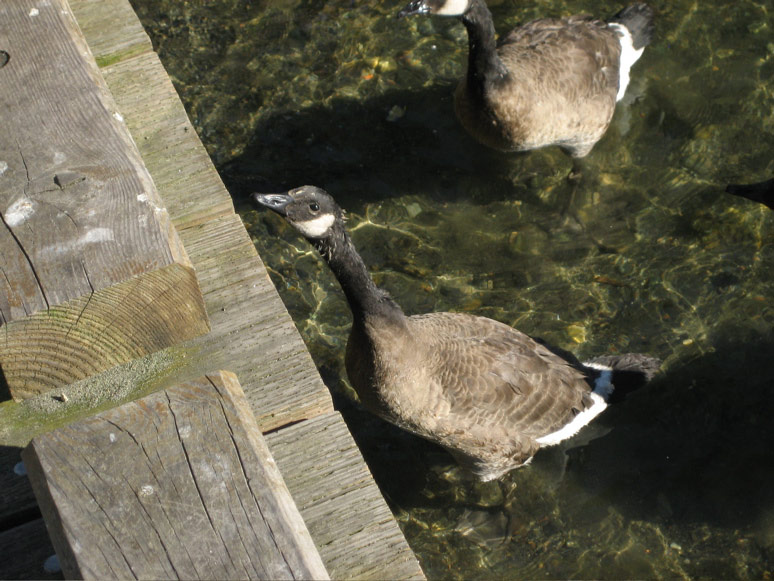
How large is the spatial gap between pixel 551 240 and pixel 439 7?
1910 mm

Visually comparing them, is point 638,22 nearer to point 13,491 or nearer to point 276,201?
point 276,201

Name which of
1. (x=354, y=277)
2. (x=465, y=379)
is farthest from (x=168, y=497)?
(x=465, y=379)

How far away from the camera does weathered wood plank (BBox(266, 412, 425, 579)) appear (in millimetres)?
2277

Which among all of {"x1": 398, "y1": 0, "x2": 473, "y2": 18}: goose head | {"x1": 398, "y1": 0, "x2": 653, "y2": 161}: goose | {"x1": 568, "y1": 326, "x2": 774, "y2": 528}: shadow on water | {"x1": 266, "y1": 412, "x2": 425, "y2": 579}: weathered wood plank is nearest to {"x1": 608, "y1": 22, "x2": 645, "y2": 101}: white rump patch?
{"x1": 398, "y1": 0, "x2": 653, "y2": 161}: goose

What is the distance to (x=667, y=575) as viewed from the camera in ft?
13.9

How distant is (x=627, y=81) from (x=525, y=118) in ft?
4.69

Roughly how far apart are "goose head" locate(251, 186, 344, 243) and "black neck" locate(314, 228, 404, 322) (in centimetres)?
10

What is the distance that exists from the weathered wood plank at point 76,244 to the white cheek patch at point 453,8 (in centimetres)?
313

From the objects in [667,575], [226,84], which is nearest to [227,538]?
[667,575]

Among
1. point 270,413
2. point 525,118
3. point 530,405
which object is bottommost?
point 530,405

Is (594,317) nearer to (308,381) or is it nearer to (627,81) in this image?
(627,81)

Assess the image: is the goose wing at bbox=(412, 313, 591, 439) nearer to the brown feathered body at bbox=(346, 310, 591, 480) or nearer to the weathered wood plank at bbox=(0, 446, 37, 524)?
the brown feathered body at bbox=(346, 310, 591, 480)

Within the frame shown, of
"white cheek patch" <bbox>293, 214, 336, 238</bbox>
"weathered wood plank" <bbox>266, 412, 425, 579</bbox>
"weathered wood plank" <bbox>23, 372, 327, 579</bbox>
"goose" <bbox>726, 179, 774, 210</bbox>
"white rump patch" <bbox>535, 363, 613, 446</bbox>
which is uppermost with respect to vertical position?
"weathered wood plank" <bbox>23, 372, 327, 579</bbox>

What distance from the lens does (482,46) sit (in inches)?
201
